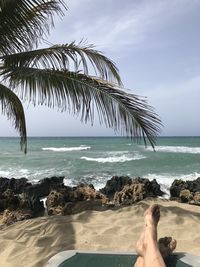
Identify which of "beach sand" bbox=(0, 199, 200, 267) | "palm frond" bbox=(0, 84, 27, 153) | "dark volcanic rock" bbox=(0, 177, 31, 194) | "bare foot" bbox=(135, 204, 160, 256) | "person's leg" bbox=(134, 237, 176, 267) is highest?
"palm frond" bbox=(0, 84, 27, 153)

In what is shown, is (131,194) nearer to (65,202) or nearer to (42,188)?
(65,202)

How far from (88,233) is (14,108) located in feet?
7.83

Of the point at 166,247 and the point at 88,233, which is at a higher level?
the point at 166,247

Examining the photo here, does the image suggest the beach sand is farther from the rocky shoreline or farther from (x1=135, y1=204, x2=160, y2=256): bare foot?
(x1=135, y1=204, x2=160, y2=256): bare foot

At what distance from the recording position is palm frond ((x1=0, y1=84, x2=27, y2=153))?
6512 millimetres

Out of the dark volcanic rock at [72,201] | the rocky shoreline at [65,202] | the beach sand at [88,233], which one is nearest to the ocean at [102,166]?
the beach sand at [88,233]

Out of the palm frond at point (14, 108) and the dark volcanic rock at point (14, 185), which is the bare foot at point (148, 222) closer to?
the palm frond at point (14, 108)

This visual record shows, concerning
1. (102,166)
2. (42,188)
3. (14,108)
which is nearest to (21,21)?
(14,108)

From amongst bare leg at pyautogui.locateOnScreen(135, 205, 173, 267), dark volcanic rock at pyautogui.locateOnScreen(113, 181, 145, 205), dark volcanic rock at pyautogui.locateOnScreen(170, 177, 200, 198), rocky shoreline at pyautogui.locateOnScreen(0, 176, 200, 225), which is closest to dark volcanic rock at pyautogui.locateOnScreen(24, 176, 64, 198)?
rocky shoreline at pyautogui.locateOnScreen(0, 176, 200, 225)

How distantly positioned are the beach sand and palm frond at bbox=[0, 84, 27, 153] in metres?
1.51

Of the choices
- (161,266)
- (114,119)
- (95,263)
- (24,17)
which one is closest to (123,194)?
(114,119)

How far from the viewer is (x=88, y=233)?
5.77m

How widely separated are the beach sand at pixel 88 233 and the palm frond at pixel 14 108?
1.51m

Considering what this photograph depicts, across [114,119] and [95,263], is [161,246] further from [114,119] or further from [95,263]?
[114,119]
